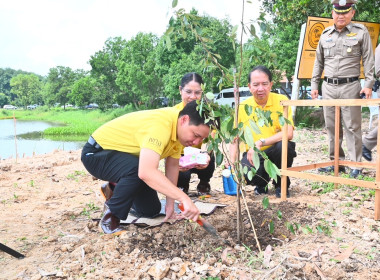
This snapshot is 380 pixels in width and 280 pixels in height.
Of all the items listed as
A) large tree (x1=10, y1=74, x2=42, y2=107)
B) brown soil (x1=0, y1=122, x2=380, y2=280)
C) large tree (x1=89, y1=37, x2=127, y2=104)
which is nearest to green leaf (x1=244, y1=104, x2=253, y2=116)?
brown soil (x1=0, y1=122, x2=380, y2=280)

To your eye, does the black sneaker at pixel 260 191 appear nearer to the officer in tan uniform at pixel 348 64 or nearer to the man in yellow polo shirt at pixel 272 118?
the man in yellow polo shirt at pixel 272 118

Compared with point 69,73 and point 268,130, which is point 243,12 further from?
point 69,73

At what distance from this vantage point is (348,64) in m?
3.95

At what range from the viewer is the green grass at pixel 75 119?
21.7 meters

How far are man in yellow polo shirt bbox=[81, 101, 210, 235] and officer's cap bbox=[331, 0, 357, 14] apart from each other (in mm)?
2297

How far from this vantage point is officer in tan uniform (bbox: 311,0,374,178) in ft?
12.6

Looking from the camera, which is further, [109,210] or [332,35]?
[332,35]

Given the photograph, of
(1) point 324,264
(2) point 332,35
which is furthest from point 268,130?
(1) point 324,264

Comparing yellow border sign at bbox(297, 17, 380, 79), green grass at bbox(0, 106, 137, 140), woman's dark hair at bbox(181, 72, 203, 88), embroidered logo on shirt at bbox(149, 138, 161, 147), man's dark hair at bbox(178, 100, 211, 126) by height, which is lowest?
green grass at bbox(0, 106, 137, 140)

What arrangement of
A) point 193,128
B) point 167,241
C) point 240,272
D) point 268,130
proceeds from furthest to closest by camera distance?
point 268,130 → point 167,241 → point 193,128 → point 240,272

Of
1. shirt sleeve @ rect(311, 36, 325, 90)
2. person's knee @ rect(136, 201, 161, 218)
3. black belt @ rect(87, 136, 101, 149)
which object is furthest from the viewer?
shirt sleeve @ rect(311, 36, 325, 90)

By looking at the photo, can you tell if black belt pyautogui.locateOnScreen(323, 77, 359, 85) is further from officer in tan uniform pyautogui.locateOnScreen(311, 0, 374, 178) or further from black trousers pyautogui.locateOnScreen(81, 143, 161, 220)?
black trousers pyautogui.locateOnScreen(81, 143, 161, 220)

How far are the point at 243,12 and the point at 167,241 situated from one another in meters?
1.43

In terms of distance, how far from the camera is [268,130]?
138 inches
